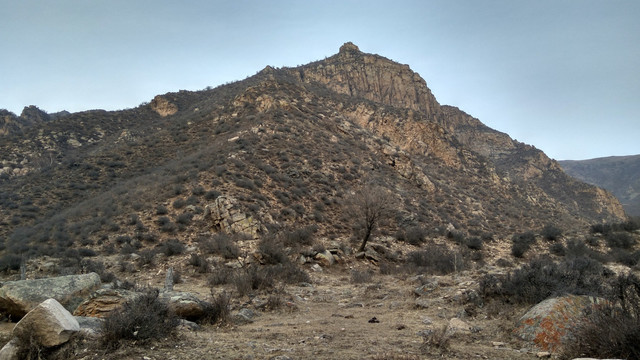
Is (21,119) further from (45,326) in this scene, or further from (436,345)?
(436,345)

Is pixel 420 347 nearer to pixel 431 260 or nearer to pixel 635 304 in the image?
pixel 635 304

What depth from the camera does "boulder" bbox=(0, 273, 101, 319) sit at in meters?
5.17

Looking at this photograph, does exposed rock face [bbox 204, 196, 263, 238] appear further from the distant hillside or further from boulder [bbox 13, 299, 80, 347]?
the distant hillside

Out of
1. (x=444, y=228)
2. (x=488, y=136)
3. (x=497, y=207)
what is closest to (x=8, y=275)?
(x=444, y=228)

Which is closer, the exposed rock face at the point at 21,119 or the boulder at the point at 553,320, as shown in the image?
the boulder at the point at 553,320

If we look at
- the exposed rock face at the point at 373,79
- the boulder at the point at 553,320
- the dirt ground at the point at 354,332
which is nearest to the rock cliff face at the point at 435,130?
the exposed rock face at the point at 373,79

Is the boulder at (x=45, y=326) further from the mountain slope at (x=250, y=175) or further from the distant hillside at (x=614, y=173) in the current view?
the distant hillside at (x=614, y=173)

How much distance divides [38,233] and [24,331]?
17.2 m

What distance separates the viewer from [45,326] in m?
3.59

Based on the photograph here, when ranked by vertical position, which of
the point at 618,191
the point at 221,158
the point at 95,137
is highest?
the point at 95,137

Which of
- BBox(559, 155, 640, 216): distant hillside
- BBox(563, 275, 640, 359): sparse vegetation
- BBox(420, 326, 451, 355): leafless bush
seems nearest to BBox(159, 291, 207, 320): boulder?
BBox(420, 326, 451, 355): leafless bush

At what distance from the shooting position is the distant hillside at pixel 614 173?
291 feet

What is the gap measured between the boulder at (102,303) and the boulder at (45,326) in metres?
1.31

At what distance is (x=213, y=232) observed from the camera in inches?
586
